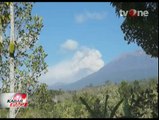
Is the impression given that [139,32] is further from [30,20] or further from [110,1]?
[30,20]

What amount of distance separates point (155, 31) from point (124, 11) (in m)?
1.56

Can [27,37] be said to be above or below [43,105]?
above

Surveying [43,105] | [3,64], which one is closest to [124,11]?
[3,64]

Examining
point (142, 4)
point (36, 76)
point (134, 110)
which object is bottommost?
point (134, 110)

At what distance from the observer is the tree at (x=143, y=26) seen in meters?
15.8

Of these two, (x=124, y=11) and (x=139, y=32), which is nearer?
(x=124, y=11)

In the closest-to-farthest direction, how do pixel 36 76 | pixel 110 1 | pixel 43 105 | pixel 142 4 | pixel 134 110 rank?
pixel 134 110
pixel 142 4
pixel 110 1
pixel 36 76
pixel 43 105

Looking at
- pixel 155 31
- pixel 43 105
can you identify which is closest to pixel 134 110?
pixel 155 31

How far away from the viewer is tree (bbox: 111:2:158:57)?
15766mm

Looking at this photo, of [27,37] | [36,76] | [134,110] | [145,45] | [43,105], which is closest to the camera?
[134,110]

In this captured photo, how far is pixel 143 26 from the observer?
1630 centimetres

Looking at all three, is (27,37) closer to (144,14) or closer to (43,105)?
(43,105)

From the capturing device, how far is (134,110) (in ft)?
47.5

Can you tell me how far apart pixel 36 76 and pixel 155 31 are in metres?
14.9
